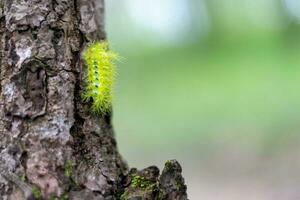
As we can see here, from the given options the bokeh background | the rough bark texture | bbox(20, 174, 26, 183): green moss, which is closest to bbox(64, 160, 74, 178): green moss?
the rough bark texture

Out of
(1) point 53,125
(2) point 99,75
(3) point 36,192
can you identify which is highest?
(2) point 99,75

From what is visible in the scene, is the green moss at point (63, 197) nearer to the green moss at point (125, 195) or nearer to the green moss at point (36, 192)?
the green moss at point (36, 192)

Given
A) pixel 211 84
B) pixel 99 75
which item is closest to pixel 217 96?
pixel 211 84

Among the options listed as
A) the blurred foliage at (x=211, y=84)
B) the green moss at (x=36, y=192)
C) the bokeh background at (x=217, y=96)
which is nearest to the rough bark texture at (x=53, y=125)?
the green moss at (x=36, y=192)

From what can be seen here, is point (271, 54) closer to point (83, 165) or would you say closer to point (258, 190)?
point (258, 190)

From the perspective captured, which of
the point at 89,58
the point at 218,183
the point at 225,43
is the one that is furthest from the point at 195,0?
the point at 89,58

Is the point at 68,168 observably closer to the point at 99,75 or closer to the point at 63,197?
the point at 63,197
